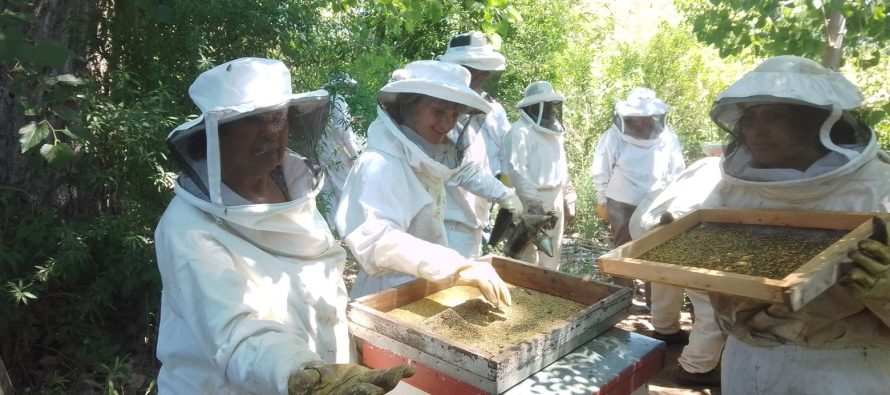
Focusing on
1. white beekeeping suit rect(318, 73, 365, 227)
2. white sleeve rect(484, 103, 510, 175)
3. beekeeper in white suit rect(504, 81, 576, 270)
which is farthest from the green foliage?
white beekeeping suit rect(318, 73, 365, 227)

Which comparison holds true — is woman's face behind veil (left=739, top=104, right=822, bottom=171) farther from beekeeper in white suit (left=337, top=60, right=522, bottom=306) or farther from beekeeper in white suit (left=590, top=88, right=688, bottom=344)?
beekeeper in white suit (left=590, top=88, right=688, bottom=344)

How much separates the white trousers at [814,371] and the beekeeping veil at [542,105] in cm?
360

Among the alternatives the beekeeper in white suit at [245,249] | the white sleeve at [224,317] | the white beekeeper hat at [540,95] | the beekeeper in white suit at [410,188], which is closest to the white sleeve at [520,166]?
the white beekeeper hat at [540,95]

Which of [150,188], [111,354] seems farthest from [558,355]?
[111,354]

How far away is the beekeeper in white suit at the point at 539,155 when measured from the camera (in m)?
5.44

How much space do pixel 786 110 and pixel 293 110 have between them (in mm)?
1890

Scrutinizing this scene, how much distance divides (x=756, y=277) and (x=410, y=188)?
5.12 ft

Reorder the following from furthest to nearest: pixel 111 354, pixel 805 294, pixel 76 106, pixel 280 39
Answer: pixel 280 39
pixel 111 354
pixel 76 106
pixel 805 294

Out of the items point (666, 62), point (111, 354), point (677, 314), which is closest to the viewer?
point (111, 354)

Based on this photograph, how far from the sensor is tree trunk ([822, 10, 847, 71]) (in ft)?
12.9

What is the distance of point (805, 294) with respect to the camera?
1673 millimetres

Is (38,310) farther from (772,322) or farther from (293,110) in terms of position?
(772,322)

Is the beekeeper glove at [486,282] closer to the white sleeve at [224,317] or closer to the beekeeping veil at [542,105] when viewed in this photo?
the white sleeve at [224,317]

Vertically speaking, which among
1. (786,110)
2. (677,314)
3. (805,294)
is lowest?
(677,314)
